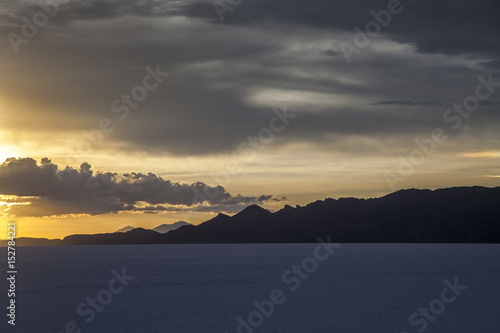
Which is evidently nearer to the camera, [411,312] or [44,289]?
[411,312]

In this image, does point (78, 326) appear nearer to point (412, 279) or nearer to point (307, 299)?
point (307, 299)

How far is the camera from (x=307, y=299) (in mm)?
88000

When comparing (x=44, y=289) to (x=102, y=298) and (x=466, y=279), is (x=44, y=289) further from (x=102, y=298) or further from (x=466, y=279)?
(x=466, y=279)

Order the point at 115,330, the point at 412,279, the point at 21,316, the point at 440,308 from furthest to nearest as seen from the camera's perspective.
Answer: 1. the point at 412,279
2. the point at 440,308
3. the point at 21,316
4. the point at 115,330

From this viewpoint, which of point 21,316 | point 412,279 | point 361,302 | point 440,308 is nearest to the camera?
point 21,316

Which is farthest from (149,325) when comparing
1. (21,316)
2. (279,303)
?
(279,303)

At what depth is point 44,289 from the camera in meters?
107

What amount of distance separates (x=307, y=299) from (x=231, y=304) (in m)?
13.8

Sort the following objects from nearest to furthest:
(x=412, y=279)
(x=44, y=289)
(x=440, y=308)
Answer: (x=440, y=308) → (x=44, y=289) → (x=412, y=279)

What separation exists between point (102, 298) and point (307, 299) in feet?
108

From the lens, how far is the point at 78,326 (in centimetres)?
6238

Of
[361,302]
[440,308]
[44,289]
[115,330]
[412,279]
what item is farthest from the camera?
[412,279]

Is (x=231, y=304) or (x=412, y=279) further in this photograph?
(x=412, y=279)

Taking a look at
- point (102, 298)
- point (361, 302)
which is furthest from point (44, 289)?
point (361, 302)
